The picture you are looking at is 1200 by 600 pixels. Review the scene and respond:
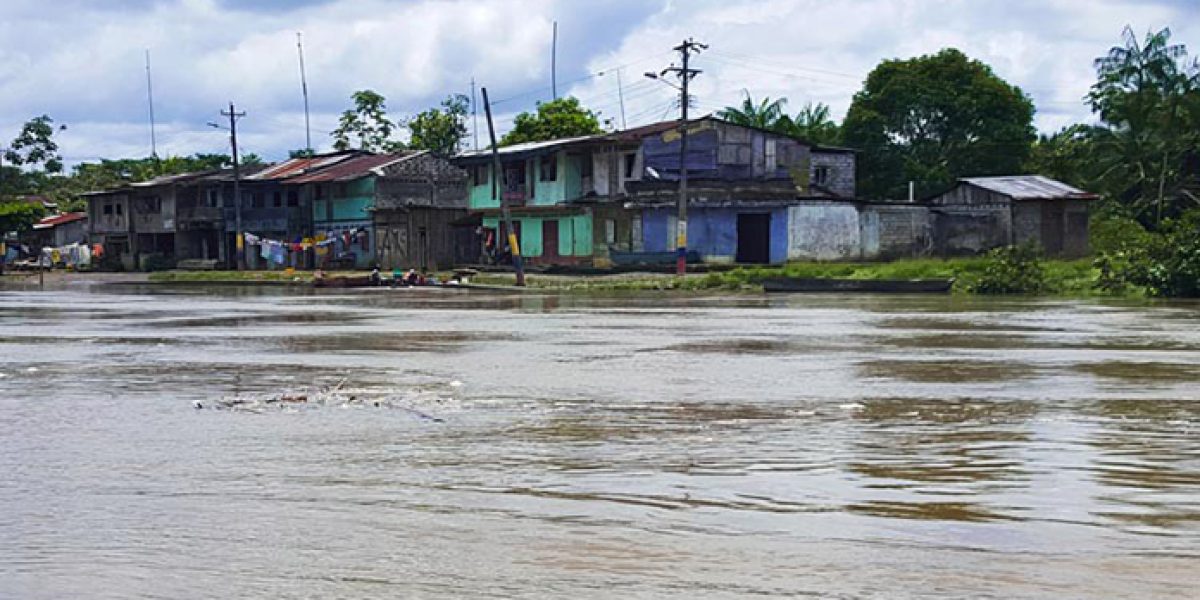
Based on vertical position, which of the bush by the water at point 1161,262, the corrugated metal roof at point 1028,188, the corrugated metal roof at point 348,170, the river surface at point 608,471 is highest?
the corrugated metal roof at point 348,170

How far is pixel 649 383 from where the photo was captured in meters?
15.6

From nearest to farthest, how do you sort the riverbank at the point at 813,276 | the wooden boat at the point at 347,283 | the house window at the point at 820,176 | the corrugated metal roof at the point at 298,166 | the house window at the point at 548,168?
the riverbank at the point at 813,276 → the wooden boat at the point at 347,283 → the house window at the point at 820,176 → the house window at the point at 548,168 → the corrugated metal roof at the point at 298,166

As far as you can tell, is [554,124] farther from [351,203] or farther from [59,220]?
[59,220]

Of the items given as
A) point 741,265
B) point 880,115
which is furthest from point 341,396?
point 880,115

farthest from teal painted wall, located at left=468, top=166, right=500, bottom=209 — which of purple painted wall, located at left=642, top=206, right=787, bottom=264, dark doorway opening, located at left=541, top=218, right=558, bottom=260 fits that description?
purple painted wall, located at left=642, top=206, right=787, bottom=264

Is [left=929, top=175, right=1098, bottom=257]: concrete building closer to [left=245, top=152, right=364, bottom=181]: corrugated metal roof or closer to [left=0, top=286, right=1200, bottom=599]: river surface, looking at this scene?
[left=0, top=286, right=1200, bottom=599]: river surface

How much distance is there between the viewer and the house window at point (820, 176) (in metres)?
54.6

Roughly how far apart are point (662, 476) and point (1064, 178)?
5465 cm

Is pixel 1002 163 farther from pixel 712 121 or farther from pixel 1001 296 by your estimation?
pixel 1001 296

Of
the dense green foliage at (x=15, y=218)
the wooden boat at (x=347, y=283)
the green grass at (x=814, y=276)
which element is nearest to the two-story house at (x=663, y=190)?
the green grass at (x=814, y=276)

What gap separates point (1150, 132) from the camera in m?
50.5

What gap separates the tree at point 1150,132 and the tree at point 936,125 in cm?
721

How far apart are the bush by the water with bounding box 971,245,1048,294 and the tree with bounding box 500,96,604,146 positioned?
3248 cm

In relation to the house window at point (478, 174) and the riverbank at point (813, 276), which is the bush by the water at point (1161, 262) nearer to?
Answer: the riverbank at point (813, 276)
